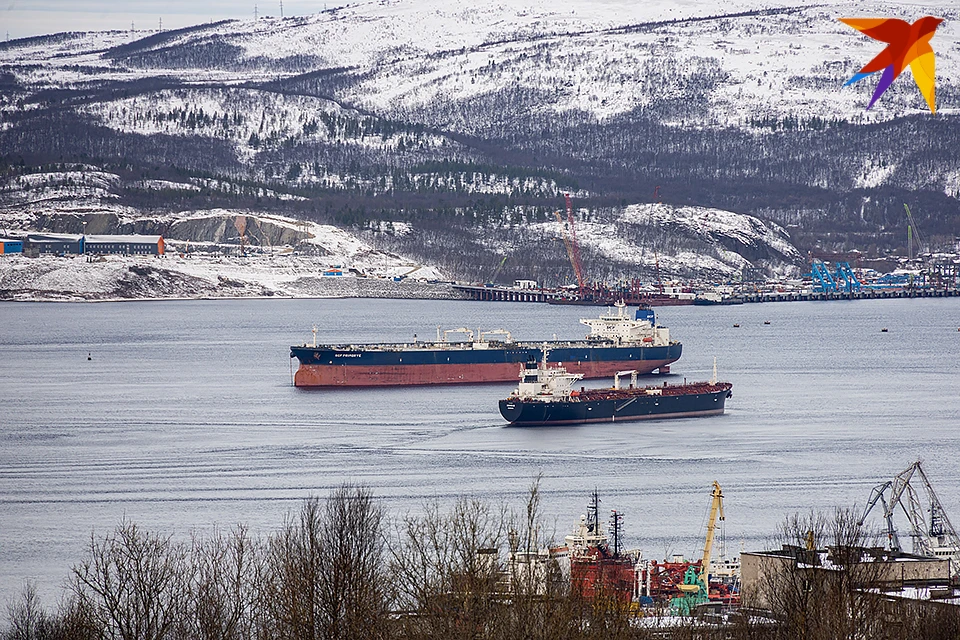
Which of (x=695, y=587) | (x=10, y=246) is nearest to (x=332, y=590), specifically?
(x=695, y=587)

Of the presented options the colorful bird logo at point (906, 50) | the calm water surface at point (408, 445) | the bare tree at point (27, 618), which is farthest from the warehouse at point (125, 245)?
the colorful bird logo at point (906, 50)

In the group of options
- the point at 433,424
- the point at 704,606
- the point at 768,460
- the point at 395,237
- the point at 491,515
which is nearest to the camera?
the point at 704,606

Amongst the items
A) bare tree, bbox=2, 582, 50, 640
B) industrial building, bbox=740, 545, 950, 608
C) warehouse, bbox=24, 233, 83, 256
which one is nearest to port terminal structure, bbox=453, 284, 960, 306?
warehouse, bbox=24, 233, 83, 256

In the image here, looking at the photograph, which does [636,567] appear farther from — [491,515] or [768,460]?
[768,460]

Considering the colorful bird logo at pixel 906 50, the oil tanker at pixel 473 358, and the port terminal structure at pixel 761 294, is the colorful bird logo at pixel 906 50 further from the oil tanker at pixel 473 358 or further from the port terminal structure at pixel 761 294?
the port terminal structure at pixel 761 294

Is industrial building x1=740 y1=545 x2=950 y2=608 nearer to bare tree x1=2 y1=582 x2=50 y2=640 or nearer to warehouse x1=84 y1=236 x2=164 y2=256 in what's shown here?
bare tree x1=2 y1=582 x2=50 y2=640

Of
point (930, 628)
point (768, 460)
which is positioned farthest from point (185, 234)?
point (930, 628)
